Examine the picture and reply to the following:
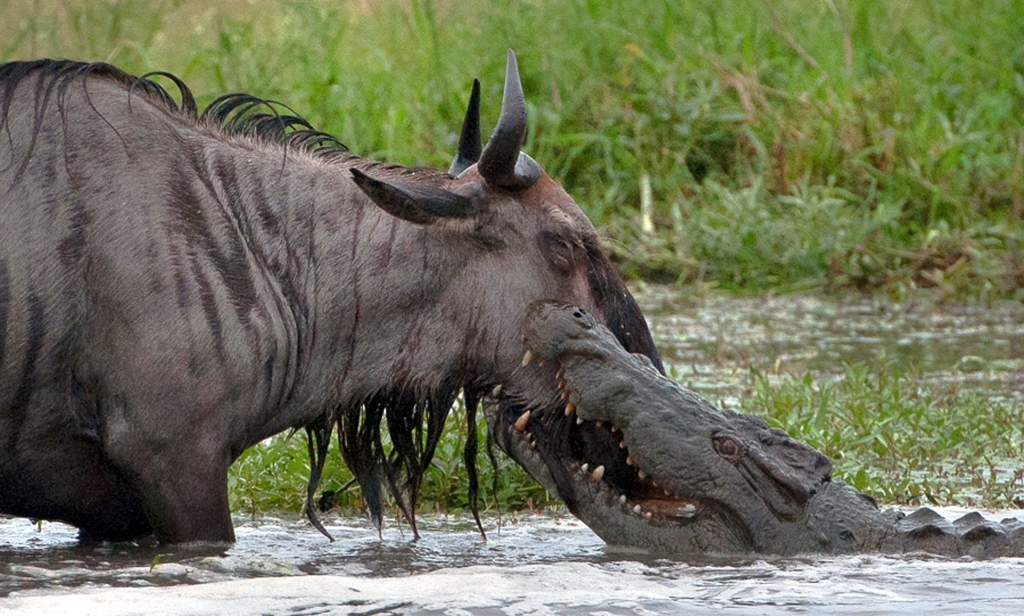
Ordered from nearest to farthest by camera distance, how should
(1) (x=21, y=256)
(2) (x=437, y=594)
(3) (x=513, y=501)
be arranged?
1. (2) (x=437, y=594)
2. (1) (x=21, y=256)
3. (3) (x=513, y=501)

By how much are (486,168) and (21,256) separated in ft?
3.76

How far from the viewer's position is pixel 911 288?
8.63 meters

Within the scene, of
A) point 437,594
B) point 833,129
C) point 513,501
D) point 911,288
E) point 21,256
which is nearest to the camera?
point 437,594

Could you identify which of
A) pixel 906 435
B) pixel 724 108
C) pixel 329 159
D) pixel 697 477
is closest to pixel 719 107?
pixel 724 108

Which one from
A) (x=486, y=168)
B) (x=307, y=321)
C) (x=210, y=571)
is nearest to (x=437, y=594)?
(x=210, y=571)

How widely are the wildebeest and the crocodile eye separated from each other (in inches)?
16.2

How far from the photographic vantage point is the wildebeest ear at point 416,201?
4.23 m

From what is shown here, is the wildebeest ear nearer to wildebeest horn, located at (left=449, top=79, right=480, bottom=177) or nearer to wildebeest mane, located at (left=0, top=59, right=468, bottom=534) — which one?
wildebeest mane, located at (left=0, top=59, right=468, bottom=534)

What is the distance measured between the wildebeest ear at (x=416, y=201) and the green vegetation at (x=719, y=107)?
423 centimetres

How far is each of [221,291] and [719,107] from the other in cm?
602

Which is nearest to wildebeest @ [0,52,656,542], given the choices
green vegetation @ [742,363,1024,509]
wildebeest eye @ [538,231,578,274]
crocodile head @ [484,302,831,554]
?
wildebeest eye @ [538,231,578,274]

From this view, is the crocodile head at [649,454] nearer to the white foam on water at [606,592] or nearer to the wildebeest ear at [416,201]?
the white foam on water at [606,592]

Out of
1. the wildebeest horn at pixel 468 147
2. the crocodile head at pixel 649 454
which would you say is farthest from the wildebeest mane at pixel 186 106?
the crocodile head at pixel 649 454

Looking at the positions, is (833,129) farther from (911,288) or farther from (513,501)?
(513,501)
